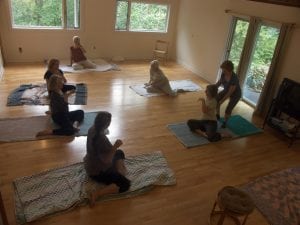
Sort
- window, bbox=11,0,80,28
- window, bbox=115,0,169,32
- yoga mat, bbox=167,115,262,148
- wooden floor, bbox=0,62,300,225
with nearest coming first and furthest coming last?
wooden floor, bbox=0,62,300,225 → yoga mat, bbox=167,115,262,148 → window, bbox=11,0,80,28 → window, bbox=115,0,169,32

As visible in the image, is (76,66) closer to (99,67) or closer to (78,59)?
(78,59)

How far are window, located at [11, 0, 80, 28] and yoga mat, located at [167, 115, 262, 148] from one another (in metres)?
3.72

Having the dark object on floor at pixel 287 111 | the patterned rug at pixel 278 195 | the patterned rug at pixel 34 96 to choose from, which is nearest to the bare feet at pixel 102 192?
the patterned rug at pixel 278 195

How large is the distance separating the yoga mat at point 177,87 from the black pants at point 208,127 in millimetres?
1384

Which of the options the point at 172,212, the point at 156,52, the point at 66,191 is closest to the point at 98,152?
the point at 66,191

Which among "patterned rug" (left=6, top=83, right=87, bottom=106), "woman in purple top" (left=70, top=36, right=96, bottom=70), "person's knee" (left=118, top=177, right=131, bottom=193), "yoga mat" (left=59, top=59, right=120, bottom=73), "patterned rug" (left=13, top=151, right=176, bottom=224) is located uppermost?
"woman in purple top" (left=70, top=36, right=96, bottom=70)

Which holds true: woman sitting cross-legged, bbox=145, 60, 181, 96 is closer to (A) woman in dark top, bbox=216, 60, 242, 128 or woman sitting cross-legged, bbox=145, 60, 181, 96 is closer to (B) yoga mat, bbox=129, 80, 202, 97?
(B) yoga mat, bbox=129, 80, 202, 97

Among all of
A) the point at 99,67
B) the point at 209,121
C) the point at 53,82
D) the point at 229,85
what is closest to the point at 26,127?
the point at 53,82

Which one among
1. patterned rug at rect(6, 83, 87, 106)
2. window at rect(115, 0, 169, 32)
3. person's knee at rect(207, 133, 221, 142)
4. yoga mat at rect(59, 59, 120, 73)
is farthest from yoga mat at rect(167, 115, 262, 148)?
window at rect(115, 0, 169, 32)

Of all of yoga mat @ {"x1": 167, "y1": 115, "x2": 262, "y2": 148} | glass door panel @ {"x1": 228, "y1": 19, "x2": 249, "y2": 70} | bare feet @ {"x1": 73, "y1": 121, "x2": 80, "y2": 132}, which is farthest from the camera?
glass door panel @ {"x1": 228, "y1": 19, "x2": 249, "y2": 70}

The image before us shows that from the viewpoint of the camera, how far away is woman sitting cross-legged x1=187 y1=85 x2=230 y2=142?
3763 millimetres

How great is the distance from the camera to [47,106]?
429cm

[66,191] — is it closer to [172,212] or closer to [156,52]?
[172,212]

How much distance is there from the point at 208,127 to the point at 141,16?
409 centimetres
